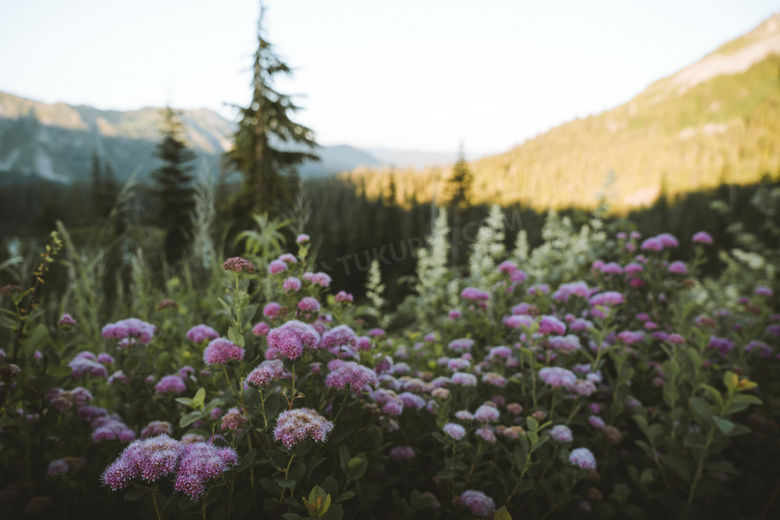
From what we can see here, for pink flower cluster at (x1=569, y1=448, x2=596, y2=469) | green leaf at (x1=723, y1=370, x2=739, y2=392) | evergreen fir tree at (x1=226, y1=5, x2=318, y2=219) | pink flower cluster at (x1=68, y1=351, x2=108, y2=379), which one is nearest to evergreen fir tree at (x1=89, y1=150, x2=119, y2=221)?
evergreen fir tree at (x1=226, y1=5, x2=318, y2=219)

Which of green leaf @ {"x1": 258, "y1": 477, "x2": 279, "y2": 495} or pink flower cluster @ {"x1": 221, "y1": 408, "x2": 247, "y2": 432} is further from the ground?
pink flower cluster @ {"x1": 221, "y1": 408, "x2": 247, "y2": 432}

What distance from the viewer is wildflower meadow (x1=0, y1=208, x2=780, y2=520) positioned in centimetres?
118

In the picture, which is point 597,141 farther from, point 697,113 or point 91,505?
point 91,505

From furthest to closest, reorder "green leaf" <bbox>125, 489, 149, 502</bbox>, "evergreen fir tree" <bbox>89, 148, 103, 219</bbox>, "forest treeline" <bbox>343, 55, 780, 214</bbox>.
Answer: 1. "forest treeline" <bbox>343, 55, 780, 214</bbox>
2. "evergreen fir tree" <bbox>89, 148, 103, 219</bbox>
3. "green leaf" <bbox>125, 489, 149, 502</bbox>

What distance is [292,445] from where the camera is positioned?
3.39 feet

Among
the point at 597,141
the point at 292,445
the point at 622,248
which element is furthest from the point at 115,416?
the point at 597,141

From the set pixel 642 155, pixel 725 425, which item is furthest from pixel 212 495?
pixel 642 155

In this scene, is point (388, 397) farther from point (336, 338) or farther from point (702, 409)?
point (702, 409)

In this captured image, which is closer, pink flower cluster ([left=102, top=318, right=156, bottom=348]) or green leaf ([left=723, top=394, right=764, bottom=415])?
green leaf ([left=723, top=394, right=764, bottom=415])

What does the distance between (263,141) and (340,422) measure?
40.6ft

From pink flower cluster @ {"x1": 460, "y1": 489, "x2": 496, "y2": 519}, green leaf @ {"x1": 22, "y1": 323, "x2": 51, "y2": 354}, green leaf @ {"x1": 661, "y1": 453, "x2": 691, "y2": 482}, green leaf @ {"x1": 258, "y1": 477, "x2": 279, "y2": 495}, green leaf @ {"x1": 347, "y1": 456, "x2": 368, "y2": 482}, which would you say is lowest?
pink flower cluster @ {"x1": 460, "y1": 489, "x2": 496, "y2": 519}

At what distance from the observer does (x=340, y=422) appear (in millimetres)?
1583

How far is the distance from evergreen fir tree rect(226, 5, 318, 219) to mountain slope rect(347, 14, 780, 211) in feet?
189

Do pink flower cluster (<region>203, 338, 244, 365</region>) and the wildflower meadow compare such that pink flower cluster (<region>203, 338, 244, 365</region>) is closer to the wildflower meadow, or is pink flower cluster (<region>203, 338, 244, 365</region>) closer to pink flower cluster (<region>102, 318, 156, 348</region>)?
the wildflower meadow
